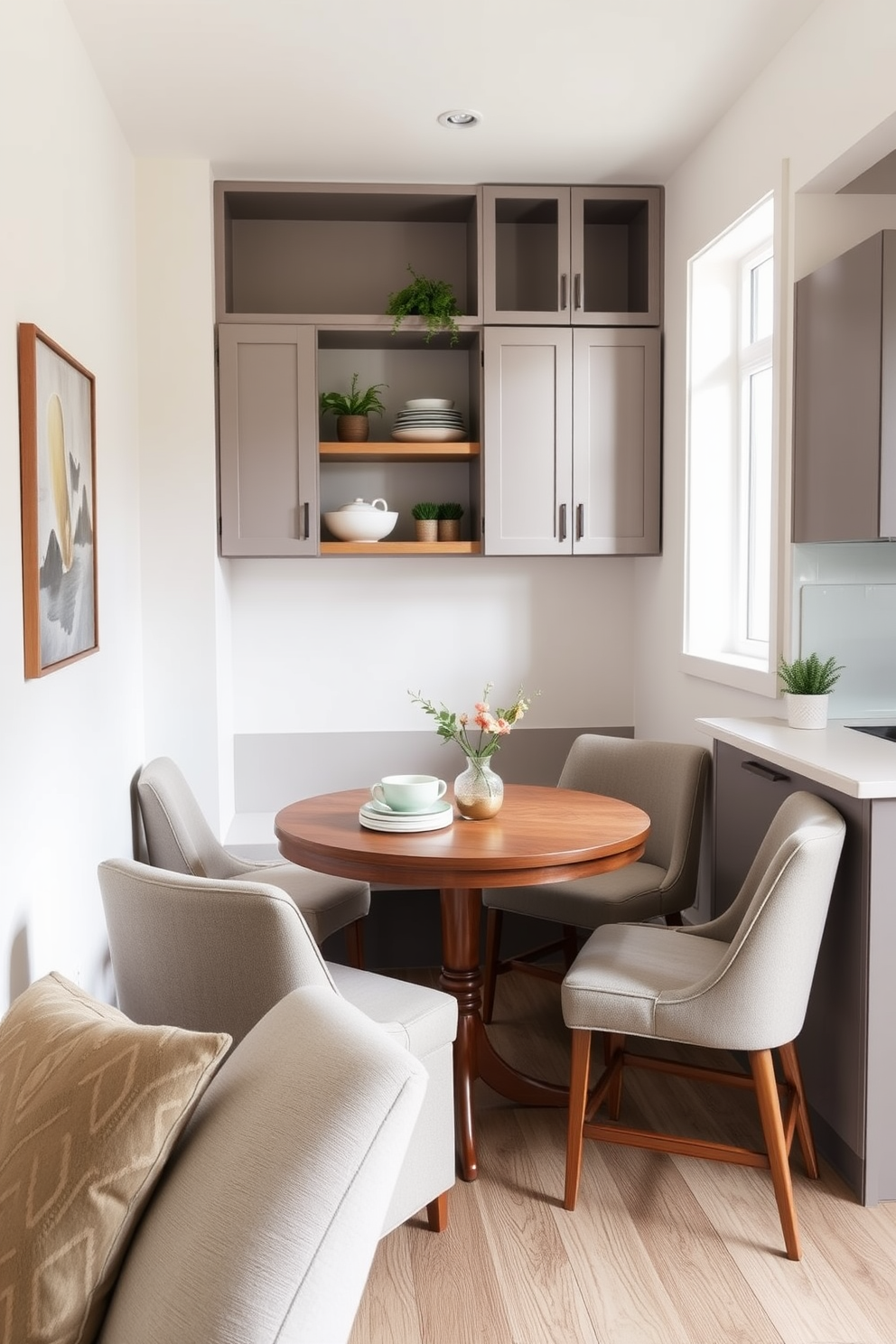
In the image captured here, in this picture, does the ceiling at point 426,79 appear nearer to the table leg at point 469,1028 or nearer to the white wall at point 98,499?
the white wall at point 98,499

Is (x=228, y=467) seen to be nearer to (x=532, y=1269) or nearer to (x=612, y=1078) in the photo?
(x=612, y=1078)

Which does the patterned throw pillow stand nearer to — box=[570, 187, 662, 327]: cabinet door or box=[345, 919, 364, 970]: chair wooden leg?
box=[345, 919, 364, 970]: chair wooden leg

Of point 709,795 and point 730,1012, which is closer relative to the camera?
point 730,1012

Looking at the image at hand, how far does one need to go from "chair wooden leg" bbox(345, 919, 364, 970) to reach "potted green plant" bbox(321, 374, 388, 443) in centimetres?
162

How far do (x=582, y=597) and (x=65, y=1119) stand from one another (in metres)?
3.16

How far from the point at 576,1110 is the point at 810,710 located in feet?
3.57

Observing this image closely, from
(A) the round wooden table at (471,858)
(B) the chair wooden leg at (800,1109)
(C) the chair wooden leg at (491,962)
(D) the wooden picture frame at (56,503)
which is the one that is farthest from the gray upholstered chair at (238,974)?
(C) the chair wooden leg at (491,962)

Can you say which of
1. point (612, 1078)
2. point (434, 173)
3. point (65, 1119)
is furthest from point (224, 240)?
point (65, 1119)

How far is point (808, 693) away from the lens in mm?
2666

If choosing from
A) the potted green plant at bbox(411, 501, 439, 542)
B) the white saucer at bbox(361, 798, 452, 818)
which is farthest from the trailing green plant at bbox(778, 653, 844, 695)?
the potted green plant at bbox(411, 501, 439, 542)

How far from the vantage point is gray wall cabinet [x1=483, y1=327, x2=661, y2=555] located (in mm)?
3666

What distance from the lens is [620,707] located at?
4.19 m

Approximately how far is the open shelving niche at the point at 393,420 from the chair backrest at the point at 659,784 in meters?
0.93

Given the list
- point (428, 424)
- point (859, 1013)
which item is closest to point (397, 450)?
point (428, 424)
